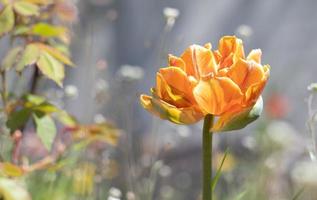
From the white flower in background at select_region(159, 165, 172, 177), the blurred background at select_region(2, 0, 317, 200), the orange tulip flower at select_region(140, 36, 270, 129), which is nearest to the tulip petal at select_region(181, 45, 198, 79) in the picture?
the orange tulip flower at select_region(140, 36, 270, 129)

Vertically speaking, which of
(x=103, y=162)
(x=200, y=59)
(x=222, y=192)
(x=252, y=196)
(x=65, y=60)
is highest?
(x=200, y=59)

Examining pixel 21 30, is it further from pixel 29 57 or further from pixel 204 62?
pixel 204 62

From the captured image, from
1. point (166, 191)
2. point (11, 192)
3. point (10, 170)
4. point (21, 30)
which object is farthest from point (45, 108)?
point (166, 191)

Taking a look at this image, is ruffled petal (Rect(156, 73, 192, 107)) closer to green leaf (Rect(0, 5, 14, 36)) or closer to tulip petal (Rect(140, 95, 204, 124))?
tulip petal (Rect(140, 95, 204, 124))

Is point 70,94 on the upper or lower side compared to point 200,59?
lower

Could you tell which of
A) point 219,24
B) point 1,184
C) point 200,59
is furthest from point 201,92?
point 219,24

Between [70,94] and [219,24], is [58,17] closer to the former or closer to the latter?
[70,94]

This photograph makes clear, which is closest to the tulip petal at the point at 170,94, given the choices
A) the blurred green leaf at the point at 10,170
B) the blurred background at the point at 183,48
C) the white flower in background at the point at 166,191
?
the blurred green leaf at the point at 10,170
